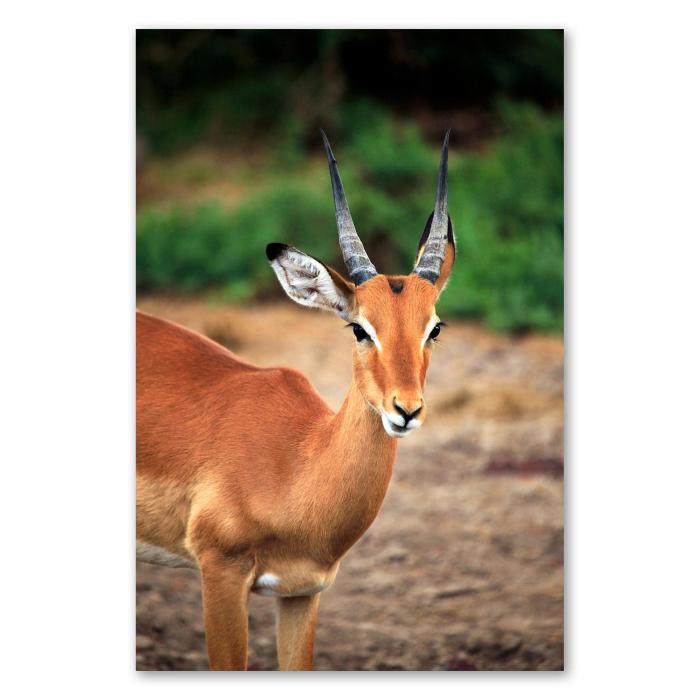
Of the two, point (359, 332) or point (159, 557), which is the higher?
point (359, 332)

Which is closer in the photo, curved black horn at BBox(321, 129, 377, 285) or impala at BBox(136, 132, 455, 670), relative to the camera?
impala at BBox(136, 132, 455, 670)

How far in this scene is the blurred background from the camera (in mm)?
4793

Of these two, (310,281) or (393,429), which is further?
(310,281)

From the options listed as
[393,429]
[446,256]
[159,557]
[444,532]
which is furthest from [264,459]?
[444,532]

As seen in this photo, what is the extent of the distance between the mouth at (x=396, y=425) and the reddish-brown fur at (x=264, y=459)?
44mm

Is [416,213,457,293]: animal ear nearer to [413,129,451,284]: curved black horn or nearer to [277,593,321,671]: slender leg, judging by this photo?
[413,129,451,284]: curved black horn

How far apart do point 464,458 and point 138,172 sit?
78.9 inches

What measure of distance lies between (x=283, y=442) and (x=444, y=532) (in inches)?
57.5

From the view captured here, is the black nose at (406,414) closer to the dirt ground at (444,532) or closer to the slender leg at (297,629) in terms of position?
the slender leg at (297,629)

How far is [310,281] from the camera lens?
3.78m

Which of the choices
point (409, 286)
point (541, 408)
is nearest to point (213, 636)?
point (409, 286)

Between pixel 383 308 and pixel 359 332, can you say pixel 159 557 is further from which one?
pixel 383 308

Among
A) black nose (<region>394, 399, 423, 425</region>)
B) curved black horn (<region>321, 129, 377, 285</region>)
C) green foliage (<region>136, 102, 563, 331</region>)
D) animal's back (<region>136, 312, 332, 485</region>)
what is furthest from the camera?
green foliage (<region>136, 102, 563, 331</region>)

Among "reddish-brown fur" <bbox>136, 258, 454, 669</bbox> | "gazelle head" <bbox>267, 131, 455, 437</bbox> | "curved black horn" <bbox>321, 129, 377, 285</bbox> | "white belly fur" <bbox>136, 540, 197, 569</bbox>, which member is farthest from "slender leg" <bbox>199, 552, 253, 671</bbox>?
"curved black horn" <bbox>321, 129, 377, 285</bbox>
